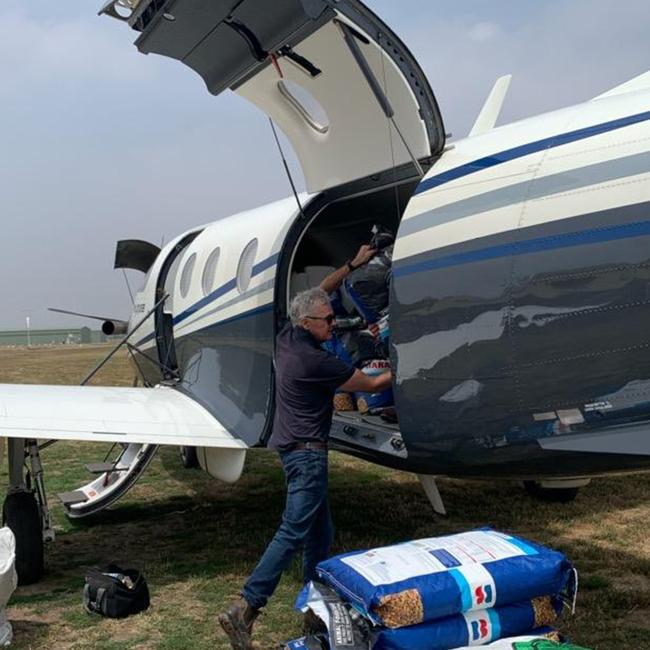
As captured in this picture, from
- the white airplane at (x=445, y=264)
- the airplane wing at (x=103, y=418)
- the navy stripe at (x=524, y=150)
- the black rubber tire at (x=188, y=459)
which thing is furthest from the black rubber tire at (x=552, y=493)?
the black rubber tire at (x=188, y=459)

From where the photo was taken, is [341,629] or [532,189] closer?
[341,629]

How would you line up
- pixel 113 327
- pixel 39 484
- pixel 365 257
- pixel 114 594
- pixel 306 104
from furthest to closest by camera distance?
pixel 113 327 → pixel 39 484 → pixel 365 257 → pixel 306 104 → pixel 114 594

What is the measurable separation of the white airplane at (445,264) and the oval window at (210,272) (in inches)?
57.4

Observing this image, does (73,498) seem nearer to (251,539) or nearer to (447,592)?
(251,539)

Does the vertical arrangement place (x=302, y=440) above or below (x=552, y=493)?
above

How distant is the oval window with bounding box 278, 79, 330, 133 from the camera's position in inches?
205

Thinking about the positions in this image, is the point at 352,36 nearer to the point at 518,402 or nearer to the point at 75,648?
the point at 518,402

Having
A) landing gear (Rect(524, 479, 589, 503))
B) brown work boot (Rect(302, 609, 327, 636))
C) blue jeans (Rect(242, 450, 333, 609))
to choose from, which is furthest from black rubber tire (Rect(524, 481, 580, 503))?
brown work boot (Rect(302, 609, 327, 636))

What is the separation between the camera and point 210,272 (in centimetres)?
794

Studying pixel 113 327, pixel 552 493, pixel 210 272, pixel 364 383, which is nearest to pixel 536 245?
pixel 364 383

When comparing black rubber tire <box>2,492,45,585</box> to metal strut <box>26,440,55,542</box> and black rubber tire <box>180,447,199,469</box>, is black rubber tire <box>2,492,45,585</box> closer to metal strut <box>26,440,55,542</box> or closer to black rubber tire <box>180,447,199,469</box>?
metal strut <box>26,440,55,542</box>

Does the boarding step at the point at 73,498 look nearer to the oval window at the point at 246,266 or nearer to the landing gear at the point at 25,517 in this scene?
the landing gear at the point at 25,517

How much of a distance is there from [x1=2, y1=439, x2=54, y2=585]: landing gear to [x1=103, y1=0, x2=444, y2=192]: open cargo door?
3119mm

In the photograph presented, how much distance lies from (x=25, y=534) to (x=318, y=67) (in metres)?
3.92
